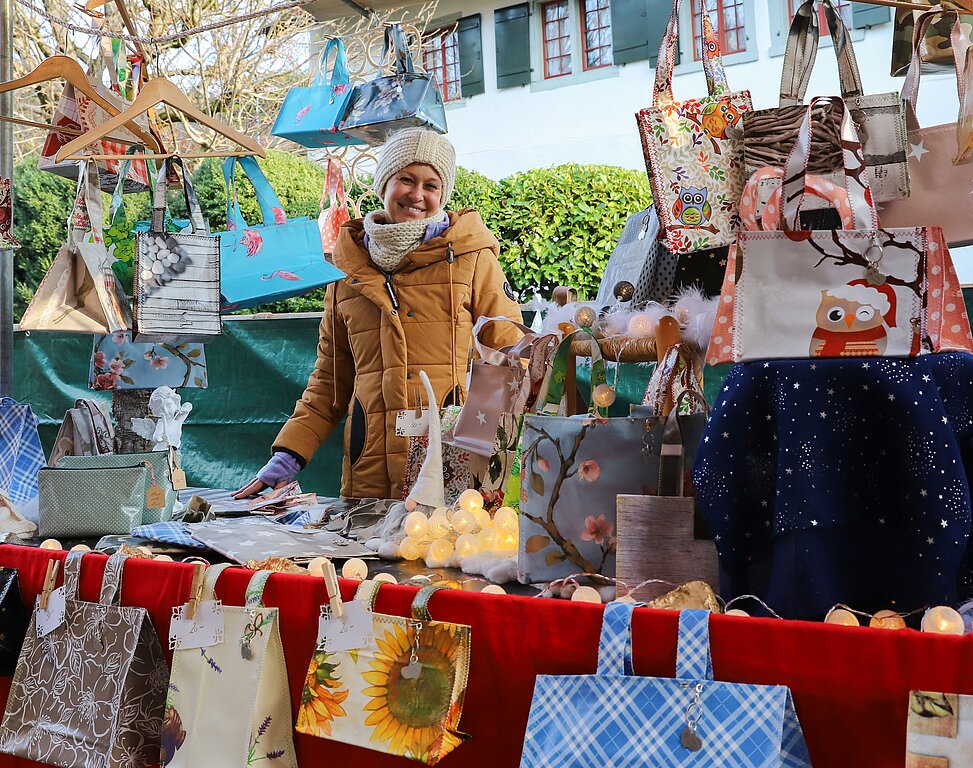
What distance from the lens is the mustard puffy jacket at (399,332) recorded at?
2.61 m

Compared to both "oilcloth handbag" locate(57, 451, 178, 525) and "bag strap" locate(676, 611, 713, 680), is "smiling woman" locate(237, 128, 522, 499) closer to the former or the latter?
"oilcloth handbag" locate(57, 451, 178, 525)

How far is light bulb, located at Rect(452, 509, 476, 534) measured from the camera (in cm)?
163

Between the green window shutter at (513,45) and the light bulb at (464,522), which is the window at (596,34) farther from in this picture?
the light bulb at (464,522)

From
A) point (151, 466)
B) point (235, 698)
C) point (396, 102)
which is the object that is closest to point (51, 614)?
point (235, 698)

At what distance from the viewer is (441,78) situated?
1122 cm

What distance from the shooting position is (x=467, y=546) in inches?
61.6

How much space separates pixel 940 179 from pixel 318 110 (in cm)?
293

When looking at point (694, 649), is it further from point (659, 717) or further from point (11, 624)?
point (11, 624)

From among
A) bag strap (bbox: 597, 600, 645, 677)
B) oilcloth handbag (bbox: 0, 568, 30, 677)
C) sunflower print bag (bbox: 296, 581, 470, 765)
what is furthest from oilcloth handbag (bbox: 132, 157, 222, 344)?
bag strap (bbox: 597, 600, 645, 677)

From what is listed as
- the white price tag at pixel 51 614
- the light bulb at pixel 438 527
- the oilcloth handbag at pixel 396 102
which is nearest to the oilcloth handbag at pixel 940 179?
the light bulb at pixel 438 527

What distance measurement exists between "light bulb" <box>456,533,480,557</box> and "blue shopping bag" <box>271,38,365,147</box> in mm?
2532

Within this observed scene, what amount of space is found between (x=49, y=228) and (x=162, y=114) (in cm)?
179

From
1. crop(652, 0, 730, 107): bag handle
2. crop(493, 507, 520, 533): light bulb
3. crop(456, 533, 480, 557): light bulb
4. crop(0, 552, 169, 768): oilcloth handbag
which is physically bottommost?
crop(0, 552, 169, 768): oilcloth handbag

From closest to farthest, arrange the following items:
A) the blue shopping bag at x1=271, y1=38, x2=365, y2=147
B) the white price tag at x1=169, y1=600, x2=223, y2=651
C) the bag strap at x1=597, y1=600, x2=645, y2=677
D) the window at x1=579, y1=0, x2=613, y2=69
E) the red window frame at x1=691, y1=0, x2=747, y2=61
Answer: the bag strap at x1=597, y1=600, x2=645, y2=677
the white price tag at x1=169, y1=600, x2=223, y2=651
the blue shopping bag at x1=271, y1=38, x2=365, y2=147
the red window frame at x1=691, y1=0, x2=747, y2=61
the window at x1=579, y1=0, x2=613, y2=69
